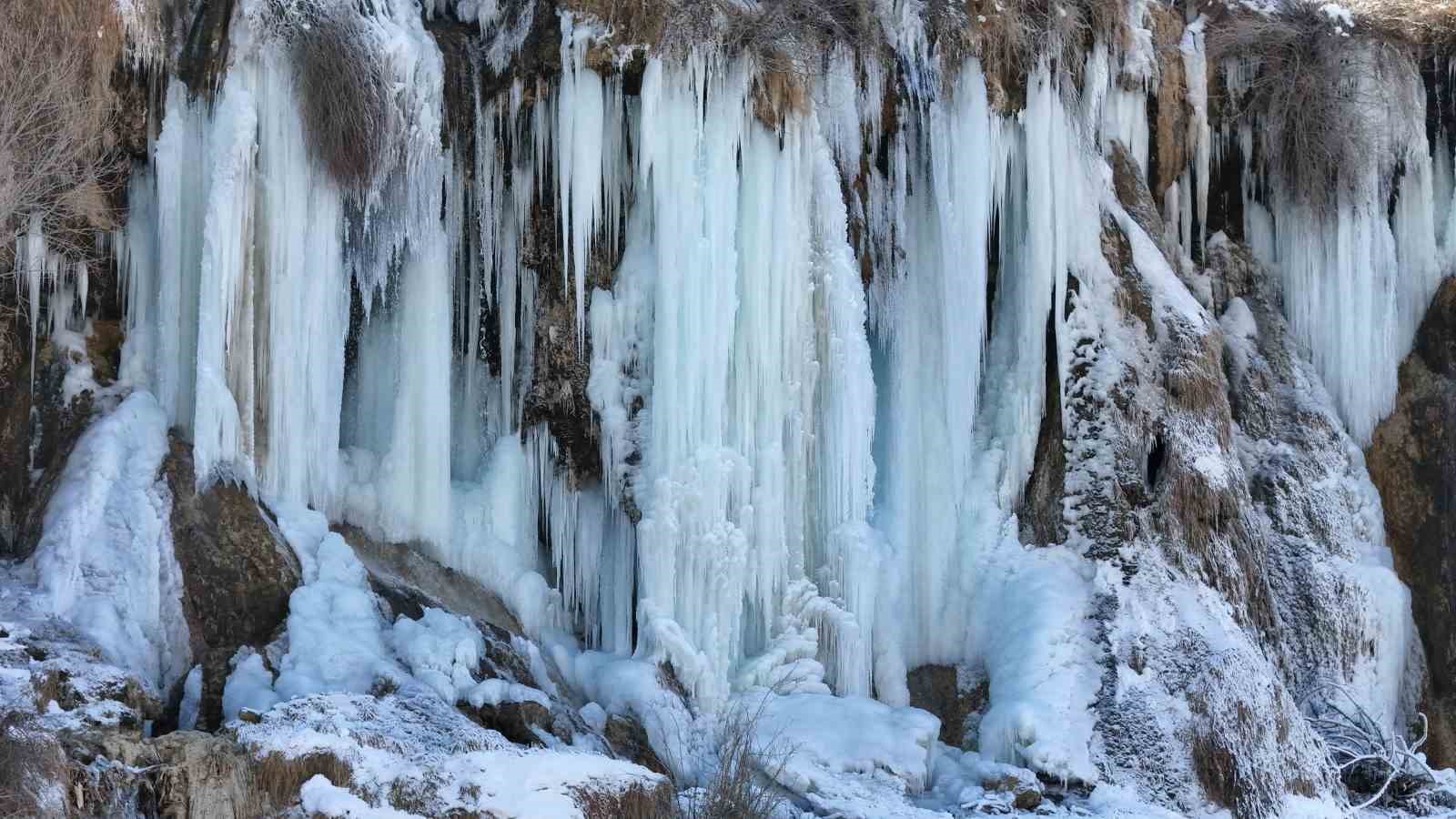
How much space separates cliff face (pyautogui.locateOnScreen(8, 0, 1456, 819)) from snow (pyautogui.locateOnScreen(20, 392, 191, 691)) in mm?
39

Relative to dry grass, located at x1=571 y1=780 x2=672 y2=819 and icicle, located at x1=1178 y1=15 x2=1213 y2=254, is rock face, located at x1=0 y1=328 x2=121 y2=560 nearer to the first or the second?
dry grass, located at x1=571 y1=780 x2=672 y2=819

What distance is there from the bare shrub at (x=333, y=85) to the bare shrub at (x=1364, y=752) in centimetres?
991

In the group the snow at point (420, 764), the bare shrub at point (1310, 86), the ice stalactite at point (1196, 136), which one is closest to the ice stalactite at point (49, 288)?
the snow at point (420, 764)

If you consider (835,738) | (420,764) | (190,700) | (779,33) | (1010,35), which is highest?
(1010,35)

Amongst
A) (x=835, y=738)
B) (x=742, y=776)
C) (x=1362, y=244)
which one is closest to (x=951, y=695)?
(x=835, y=738)

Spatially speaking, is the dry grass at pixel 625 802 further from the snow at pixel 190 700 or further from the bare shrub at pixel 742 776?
the snow at pixel 190 700

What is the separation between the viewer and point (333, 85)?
48.5 ft

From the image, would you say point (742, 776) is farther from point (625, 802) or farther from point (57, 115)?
point (57, 115)

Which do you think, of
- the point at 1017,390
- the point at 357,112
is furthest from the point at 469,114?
the point at 1017,390

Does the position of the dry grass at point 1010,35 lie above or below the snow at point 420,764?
above

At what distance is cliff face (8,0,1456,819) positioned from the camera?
13914mm

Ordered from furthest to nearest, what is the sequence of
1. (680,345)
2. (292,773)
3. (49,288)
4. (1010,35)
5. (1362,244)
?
1. (1362,244)
2. (1010,35)
3. (680,345)
4. (49,288)
5. (292,773)

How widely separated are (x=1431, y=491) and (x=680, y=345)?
841cm

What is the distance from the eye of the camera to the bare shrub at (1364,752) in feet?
52.2
